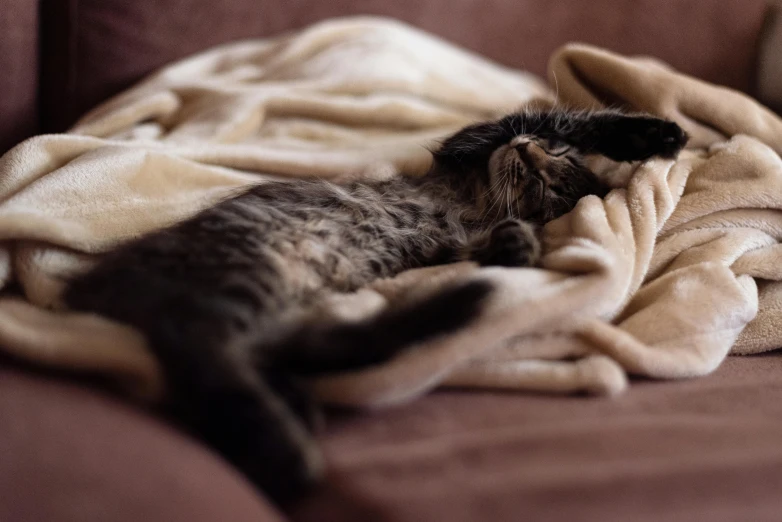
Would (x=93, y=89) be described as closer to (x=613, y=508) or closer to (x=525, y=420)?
(x=525, y=420)

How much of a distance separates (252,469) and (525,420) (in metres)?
0.34

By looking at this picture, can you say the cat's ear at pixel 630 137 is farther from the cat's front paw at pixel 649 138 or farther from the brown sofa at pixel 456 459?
the brown sofa at pixel 456 459

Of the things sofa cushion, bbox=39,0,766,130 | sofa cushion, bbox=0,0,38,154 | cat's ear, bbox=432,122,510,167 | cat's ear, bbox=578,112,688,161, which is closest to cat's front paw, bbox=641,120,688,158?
cat's ear, bbox=578,112,688,161

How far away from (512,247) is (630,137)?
364mm

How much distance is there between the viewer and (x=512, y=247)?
105cm

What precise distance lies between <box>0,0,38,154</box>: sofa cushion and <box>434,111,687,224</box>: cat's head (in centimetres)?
91

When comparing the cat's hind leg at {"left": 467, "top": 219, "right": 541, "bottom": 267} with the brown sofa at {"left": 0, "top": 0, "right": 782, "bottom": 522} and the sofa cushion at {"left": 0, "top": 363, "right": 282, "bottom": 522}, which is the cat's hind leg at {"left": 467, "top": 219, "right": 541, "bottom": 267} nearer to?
the brown sofa at {"left": 0, "top": 0, "right": 782, "bottom": 522}

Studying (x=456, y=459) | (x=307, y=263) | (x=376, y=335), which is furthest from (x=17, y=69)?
(x=456, y=459)

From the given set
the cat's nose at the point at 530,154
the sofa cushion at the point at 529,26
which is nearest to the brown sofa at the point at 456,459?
the cat's nose at the point at 530,154

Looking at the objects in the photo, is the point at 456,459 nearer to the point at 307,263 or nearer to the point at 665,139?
the point at 307,263

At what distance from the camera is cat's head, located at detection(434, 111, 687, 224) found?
50.4 inches

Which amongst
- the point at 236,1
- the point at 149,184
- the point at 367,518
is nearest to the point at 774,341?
the point at 367,518

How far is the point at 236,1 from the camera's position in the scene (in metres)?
1.64

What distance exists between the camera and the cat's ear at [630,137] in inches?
45.9
